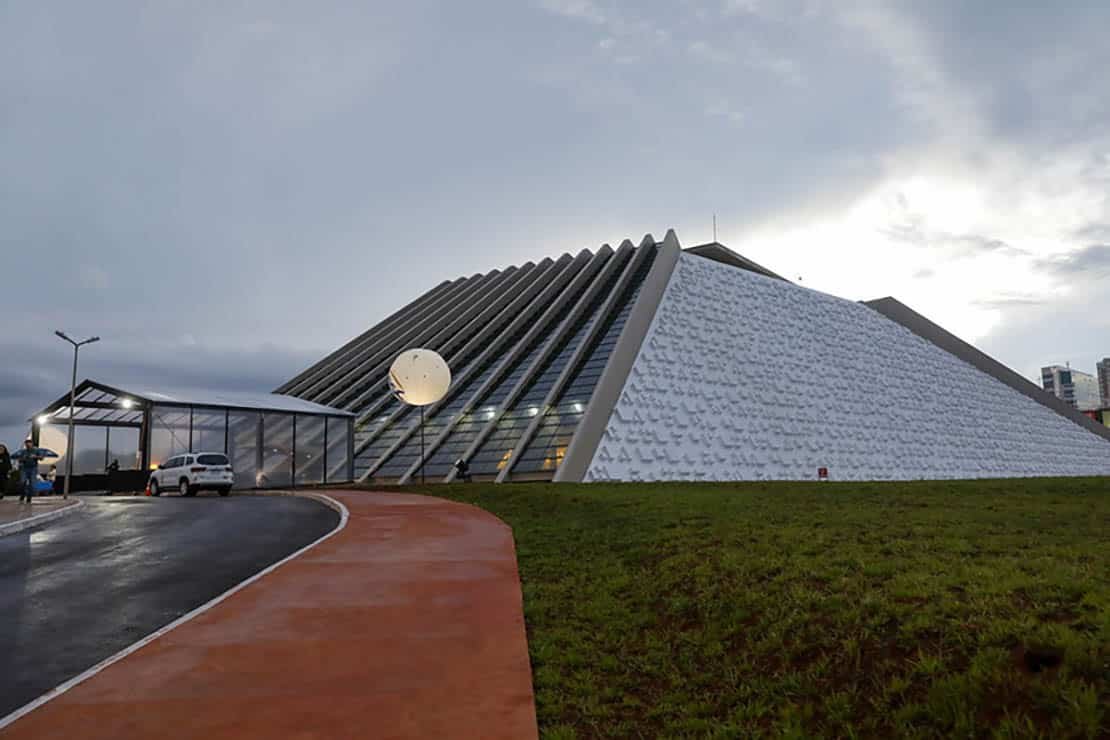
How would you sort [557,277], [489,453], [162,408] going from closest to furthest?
[489,453], [162,408], [557,277]

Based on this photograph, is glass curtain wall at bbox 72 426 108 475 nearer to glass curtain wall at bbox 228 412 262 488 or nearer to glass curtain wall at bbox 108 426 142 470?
glass curtain wall at bbox 108 426 142 470

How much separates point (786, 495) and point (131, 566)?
12618mm

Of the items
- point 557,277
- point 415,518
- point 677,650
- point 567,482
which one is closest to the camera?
point 677,650

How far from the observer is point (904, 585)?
22.4 ft

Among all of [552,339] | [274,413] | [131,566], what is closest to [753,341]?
A: [552,339]

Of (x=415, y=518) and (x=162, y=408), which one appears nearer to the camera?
(x=415, y=518)

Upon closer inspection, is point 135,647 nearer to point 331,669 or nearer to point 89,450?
point 331,669

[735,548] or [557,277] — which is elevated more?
[557,277]

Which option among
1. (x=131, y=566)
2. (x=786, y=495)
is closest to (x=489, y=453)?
(x=786, y=495)

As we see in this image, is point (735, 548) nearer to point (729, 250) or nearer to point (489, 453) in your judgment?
point (489, 453)

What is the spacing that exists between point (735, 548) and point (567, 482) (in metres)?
13.3

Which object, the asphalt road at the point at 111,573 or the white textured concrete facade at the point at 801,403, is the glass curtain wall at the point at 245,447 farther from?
the white textured concrete facade at the point at 801,403

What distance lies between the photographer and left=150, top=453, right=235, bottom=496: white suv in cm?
2633

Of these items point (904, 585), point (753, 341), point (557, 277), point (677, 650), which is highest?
point (557, 277)
